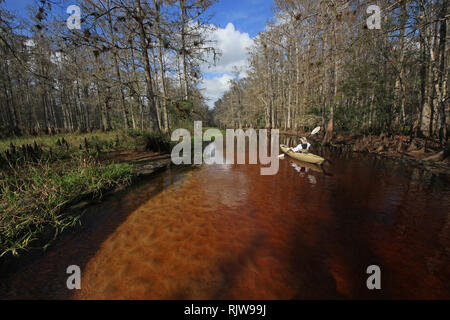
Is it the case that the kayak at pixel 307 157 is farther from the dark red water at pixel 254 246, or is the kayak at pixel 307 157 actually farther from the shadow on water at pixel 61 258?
the shadow on water at pixel 61 258

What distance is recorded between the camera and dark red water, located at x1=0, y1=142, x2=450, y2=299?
2699 mm

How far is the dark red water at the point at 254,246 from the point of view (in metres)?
2.70

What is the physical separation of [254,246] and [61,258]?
3.53 m

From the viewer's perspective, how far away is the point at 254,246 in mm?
3617

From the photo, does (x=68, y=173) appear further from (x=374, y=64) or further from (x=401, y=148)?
(x=374, y=64)

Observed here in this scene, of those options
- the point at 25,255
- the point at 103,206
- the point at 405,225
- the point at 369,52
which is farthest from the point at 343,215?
the point at 369,52

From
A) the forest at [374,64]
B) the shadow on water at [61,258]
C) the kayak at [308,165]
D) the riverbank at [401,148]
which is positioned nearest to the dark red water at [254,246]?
the shadow on water at [61,258]

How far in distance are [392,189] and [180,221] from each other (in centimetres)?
720

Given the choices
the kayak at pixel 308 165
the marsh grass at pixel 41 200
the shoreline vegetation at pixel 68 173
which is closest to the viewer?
the marsh grass at pixel 41 200

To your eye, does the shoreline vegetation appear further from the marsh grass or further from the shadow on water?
the shadow on water

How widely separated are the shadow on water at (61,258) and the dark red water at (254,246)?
2 centimetres

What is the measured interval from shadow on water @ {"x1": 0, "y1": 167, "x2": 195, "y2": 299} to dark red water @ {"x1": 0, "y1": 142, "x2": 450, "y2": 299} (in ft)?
0.06

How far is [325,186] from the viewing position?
6812mm
